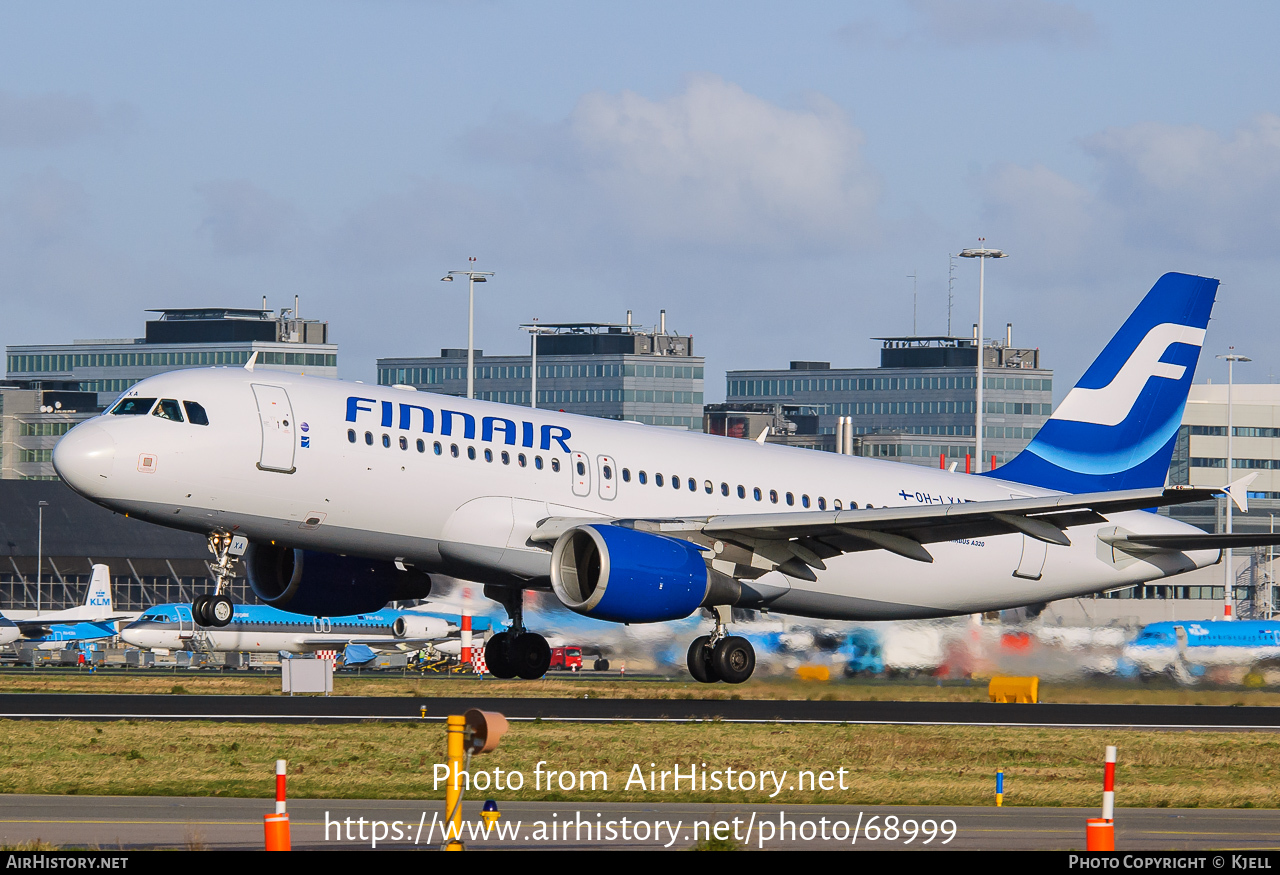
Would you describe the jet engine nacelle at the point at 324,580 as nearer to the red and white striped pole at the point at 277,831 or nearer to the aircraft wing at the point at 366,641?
the red and white striped pole at the point at 277,831

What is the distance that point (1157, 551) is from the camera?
38.6 meters

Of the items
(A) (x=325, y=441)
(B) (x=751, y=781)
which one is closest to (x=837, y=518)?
(A) (x=325, y=441)

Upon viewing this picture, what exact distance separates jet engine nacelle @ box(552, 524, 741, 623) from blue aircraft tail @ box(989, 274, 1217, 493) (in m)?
11.9

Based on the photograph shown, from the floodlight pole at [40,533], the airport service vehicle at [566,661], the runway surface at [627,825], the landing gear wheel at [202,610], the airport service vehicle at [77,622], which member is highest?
the landing gear wheel at [202,610]

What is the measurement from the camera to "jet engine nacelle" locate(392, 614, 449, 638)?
267 ft

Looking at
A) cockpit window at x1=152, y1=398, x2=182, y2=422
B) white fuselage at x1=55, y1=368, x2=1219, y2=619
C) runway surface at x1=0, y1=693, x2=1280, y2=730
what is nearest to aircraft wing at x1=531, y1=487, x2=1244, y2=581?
white fuselage at x1=55, y1=368, x2=1219, y2=619

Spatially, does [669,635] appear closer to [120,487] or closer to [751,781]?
[120,487]

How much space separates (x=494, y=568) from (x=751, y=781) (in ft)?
38.8

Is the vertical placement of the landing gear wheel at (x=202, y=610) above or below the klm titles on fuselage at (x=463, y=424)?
below

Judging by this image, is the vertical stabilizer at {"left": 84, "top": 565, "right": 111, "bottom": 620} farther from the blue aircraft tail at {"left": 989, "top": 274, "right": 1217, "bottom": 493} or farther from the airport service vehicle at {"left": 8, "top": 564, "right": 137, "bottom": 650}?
the blue aircraft tail at {"left": 989, "top": 274, "right": 1217, "bottom": 493}

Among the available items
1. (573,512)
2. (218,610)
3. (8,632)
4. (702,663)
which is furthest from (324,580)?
(8,632)

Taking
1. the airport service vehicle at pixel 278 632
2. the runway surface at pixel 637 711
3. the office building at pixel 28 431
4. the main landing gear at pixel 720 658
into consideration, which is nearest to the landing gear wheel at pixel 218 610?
the runway surface at pixel 637 711

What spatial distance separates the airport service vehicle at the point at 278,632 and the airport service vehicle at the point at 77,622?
23.1 feet

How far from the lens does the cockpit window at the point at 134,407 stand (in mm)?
30094
